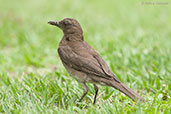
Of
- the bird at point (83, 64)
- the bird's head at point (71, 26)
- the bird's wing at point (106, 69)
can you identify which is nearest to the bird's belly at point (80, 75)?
the bird at point (83, 64)

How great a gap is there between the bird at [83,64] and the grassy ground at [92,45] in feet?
0.86

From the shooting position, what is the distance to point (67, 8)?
12.4 metres

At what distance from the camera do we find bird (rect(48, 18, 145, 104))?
468cm

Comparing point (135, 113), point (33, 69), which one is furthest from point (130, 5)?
point (135, 113)

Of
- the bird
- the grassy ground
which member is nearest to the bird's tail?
the bird

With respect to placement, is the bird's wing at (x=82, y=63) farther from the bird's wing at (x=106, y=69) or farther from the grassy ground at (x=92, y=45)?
the grassy ground at (x=92, y=45)

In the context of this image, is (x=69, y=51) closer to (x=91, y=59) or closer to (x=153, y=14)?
(x=91, y=59)

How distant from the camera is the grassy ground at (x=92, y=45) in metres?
4.79

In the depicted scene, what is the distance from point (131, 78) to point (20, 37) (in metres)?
3.97

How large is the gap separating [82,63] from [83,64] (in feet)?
0.08

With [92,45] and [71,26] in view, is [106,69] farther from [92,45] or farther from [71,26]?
[92,45]

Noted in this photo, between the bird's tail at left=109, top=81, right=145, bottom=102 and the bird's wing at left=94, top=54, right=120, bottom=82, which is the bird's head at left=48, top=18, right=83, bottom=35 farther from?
the bird's tail at left=109, top=81, right=145, bottom=102

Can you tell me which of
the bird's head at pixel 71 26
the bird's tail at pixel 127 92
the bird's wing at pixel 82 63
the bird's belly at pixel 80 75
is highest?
the bird's head at pixel 71 26

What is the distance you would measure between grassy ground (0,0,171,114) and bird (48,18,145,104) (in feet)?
0.86
